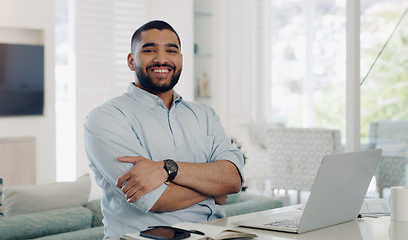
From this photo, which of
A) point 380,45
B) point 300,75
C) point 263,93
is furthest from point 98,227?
point 300,75

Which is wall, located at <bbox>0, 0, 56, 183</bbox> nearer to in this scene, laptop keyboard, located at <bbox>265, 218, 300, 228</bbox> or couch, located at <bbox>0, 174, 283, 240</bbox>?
couch, located at <bbox>0, 174, 283, 240</bbox>

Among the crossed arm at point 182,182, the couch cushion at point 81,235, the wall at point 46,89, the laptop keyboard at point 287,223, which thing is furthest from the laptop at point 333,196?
the wall at point 46,89

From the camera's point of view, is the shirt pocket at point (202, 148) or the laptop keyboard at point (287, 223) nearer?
the laptop keyboard at point (287, 223)

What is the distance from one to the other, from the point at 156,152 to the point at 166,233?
2.11 feet

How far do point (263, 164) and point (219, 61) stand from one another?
1.38 meters

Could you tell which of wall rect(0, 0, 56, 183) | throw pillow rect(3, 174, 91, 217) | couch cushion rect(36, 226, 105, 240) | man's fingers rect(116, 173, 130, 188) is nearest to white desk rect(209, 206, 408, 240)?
man's fingers rect(116, 173, 130, 188)

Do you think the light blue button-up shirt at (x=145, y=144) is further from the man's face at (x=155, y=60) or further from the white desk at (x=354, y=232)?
the white desk at (x=354, y=232)

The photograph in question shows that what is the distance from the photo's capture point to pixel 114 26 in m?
6.29

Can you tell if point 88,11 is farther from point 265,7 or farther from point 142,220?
point 142,220

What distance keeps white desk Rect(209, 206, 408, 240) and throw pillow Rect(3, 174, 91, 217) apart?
1.09m

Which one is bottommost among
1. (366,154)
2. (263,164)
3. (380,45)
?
(263,164)

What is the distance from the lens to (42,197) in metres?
2.53

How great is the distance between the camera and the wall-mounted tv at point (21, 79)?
544 centimetres

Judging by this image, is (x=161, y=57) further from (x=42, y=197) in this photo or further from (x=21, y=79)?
(x=21, y=79)
